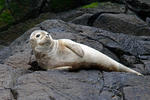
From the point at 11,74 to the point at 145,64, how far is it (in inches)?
135

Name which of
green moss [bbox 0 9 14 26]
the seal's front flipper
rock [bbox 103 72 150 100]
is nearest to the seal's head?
the seal's front flipper

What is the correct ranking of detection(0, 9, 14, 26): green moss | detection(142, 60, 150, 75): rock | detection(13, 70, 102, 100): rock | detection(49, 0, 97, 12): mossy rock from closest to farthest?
detection(13, 70, 102, 100): rock → detection(142, 60, 150, 75): rock → detection(0, 9, 14, 26): green moss → detection(49, 0, 97, 12): mossy rock

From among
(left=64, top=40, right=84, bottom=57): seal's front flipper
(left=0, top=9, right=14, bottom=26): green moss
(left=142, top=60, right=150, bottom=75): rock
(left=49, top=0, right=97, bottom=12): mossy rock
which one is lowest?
(left=142, top=60, right=150, bottom=75): rock

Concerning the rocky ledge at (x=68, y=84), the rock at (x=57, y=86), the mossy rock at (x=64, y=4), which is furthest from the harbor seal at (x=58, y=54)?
the mossy rock at (x=64, y=4)

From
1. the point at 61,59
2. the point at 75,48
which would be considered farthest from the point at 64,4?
the point at 61,59

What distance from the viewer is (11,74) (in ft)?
21.2

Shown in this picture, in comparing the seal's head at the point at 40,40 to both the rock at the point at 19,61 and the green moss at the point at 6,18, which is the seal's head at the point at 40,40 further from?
the green moss at the point at 6,18

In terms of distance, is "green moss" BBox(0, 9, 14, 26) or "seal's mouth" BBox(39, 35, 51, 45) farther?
"green moss" BBox(0, 9, 14, 26)

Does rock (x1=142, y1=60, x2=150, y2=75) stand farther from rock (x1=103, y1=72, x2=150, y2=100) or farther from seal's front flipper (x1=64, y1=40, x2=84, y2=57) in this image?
seal's front flipper (x1=64, y1=40, x2=84, y2=57)

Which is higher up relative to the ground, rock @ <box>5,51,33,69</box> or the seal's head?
the seal's head

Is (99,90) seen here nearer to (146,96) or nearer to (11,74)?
(146,96)

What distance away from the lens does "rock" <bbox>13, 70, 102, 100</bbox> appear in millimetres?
5574

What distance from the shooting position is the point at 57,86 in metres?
5.81

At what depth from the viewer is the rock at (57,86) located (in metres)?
5.57
